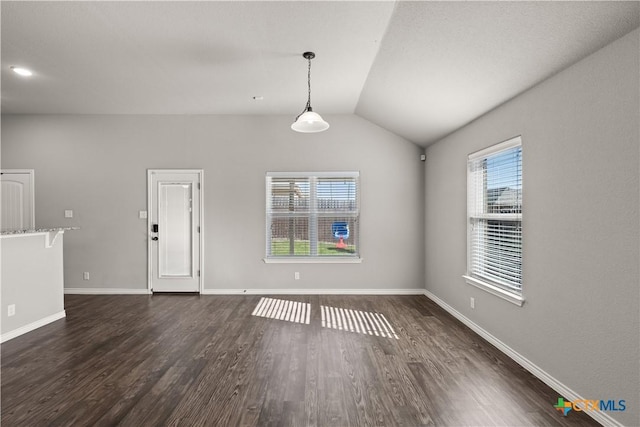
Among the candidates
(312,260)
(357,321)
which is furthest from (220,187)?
(357,321)

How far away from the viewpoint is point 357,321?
12.9 ft

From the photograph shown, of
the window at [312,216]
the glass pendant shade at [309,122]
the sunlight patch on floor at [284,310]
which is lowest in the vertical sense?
the sunlight patch on floor at [284,310]

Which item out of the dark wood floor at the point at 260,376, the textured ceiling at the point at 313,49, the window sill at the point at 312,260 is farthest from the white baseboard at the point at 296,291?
the textured ceiling at the point at 313,49

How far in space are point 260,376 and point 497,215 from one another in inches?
109

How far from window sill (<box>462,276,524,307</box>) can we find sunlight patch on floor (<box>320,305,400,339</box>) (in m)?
1.07

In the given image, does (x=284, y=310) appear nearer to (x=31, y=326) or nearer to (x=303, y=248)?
(x=303, y=248)

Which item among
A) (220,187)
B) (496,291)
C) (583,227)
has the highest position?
(220,187)

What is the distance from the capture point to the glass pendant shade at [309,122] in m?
2.90

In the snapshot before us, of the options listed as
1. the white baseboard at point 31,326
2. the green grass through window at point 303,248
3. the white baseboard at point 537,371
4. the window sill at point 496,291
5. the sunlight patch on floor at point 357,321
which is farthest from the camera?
the green grass through window at point 303,248

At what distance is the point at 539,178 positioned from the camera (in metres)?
2.61

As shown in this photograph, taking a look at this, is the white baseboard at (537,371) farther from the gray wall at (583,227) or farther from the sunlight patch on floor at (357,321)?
the sunlight patch on floor at (357,321)

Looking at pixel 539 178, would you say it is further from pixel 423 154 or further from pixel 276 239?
pixel 276 239

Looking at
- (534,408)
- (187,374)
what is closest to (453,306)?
(534,408)

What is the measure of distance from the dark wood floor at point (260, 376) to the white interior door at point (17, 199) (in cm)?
238
